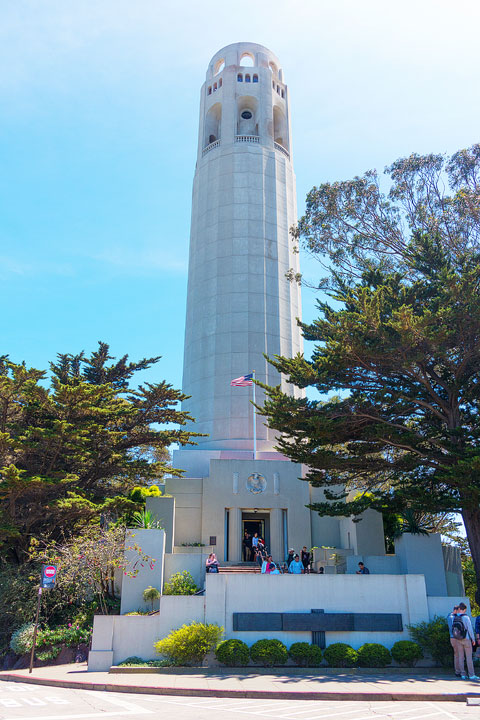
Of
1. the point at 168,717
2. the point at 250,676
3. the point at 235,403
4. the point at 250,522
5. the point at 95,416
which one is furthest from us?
the point at 235,403

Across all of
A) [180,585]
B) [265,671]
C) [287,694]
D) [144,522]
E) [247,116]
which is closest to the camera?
[287,694]

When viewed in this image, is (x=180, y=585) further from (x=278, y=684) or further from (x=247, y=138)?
(x=247, y=138)

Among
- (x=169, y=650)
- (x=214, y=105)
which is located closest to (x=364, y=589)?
(x=169, y=650)

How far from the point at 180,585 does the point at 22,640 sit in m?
5.08

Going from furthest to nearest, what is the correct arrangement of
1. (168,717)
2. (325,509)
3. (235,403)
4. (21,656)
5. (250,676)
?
(235,403), (325,509), (21,656), (250,676), (168,717)

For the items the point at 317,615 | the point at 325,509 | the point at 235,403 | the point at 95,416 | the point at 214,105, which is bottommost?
the point at 317,615

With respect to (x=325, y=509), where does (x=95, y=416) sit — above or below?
above

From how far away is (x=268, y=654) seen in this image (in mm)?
15195

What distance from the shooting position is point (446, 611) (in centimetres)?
1666

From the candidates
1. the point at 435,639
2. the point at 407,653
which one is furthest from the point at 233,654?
the point at 435,639

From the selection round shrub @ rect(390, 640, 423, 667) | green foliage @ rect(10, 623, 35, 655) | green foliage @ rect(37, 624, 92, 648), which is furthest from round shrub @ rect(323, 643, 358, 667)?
green foliage @ rect(10, 623, 35, 655)

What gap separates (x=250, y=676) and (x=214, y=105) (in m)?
38.6

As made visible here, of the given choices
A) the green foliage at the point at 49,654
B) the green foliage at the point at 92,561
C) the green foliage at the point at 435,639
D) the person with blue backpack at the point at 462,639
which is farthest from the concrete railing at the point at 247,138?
the person with blue backpack at the point at 462,639

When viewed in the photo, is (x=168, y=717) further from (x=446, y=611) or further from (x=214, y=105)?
(x=214, y=105)
